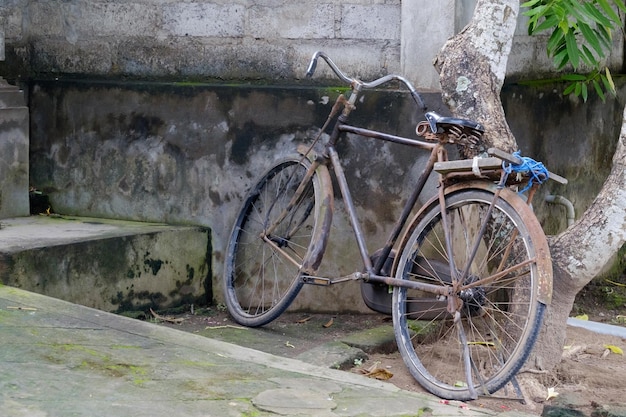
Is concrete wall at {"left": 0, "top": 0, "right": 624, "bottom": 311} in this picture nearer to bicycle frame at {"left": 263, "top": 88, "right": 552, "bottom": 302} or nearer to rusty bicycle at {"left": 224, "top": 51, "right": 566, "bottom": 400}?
rusty bicycle at {"left": 224, "top": 51, "right": 566, "bottom": 400}

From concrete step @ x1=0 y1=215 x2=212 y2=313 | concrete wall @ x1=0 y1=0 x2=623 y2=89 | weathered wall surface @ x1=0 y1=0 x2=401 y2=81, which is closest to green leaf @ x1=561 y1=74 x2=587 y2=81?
concrete wall @ x1=0 y1=0 x2=623 y2=89

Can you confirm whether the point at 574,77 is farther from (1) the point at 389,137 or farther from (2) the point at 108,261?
(2) the point at 108,261

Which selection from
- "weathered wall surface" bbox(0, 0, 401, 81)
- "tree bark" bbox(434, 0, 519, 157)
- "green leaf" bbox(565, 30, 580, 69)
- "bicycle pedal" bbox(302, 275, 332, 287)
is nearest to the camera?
"tree bark" bbox(434, 0, 519, 157)

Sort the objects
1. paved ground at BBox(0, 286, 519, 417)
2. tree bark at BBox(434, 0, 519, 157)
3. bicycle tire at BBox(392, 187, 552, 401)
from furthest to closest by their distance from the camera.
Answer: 1. tree bark at BBox(434, 0, 519, 157)
2. bicycle tire at BBox(392, 187, 552, 401)
3. paved ground at BBox(0, 286, 519, 417)

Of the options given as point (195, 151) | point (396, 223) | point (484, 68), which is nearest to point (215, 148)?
point (195, 151)

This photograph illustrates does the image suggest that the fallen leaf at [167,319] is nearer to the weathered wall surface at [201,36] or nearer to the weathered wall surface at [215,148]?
the weathered wall surface at [215,148]

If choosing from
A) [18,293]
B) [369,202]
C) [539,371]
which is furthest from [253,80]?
[539,371]

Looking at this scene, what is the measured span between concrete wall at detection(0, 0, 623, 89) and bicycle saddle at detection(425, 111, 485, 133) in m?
1.16

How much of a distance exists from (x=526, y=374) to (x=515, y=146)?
3.71 feet

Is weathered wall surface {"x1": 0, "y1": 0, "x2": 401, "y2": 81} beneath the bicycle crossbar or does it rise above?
above

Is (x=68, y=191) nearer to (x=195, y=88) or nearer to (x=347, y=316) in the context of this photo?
(x=195, y=88)

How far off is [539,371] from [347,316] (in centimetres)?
157

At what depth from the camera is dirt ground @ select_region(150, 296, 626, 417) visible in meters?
4.42

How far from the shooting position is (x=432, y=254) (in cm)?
557
